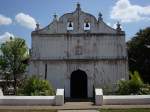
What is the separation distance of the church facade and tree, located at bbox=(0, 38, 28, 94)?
7.29 meters

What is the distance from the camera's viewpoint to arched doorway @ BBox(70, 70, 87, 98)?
1305 inches

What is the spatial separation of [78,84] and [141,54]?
1755 centimetres

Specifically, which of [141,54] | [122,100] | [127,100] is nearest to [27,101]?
[122,100]

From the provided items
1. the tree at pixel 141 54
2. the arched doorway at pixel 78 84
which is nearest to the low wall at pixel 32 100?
the arched doorway at pixel 78 84

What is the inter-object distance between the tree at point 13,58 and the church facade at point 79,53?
729 cm

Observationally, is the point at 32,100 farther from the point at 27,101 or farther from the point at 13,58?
the point at 13,58

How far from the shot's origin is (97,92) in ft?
78.8

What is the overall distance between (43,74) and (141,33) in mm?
22003

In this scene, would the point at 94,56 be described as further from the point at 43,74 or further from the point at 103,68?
the point at 43,74

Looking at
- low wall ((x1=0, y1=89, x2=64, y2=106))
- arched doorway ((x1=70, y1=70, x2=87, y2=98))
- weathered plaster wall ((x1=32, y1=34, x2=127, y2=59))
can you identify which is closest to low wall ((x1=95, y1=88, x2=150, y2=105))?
low wall ((x1=0, y1=89, x2=64, y2=106))

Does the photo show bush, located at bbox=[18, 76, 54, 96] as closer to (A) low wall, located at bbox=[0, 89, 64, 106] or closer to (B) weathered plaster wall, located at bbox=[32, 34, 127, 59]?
(A) low wall, located at bbox=[0, 89, 64, 106]

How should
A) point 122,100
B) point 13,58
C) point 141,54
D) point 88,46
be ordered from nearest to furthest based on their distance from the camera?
point 122,100 < point 88,46 < point 13,58 < point 141,54

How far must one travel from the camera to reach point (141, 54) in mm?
48750

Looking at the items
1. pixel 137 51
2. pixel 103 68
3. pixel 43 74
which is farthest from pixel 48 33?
pixel 137 51
